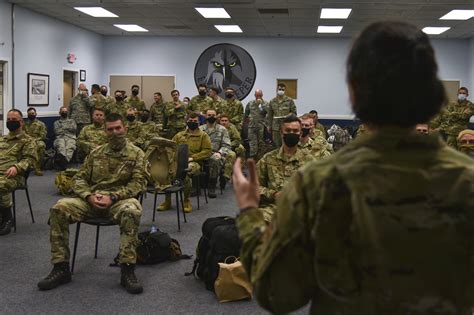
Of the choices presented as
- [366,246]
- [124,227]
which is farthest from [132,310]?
[366,246]

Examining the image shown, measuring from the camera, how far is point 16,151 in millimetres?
4898

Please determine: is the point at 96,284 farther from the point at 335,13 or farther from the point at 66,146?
the point at 335,13

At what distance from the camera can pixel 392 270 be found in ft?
2.90

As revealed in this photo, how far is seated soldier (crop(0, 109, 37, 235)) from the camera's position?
4691 mm

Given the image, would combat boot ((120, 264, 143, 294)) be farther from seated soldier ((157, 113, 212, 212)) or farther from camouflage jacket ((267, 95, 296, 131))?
camouflage jacket ((267, 95, 296, 131))

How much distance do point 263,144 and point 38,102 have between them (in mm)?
4553

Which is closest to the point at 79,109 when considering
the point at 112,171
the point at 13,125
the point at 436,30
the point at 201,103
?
the point at 201,103

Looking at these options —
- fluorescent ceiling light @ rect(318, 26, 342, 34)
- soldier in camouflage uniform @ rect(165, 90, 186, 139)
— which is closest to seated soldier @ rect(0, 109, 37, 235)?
soldier in camouflage uniform @ rect(165, 90, 186, 139)

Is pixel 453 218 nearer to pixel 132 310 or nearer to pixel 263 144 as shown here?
pixel 132 310

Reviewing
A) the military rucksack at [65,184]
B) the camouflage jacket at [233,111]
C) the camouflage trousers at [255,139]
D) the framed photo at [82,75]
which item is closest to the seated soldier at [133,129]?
the military rucksack at [65,184]

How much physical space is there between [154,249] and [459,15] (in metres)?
8.00

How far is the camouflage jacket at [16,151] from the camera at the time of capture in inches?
190

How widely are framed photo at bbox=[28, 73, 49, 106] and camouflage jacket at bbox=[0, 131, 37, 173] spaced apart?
5.17m

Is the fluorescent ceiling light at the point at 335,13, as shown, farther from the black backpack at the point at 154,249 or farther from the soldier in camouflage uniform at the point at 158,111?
the black backpack at the point at 154,249
